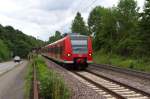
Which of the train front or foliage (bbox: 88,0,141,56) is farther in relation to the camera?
foliage (bbox: 88,0,141,56)

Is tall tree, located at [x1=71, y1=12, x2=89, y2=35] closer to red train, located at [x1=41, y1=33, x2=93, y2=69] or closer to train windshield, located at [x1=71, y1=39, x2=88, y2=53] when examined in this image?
red train, located at [x1=41, y1=33, x2=93, y2=69]

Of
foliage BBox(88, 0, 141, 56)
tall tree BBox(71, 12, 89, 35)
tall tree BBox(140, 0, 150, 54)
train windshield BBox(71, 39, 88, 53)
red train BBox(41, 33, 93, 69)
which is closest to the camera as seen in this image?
red train BBox(41, 33, 93, 69)

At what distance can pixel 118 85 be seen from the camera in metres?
18.3

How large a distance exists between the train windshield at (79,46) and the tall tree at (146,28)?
11.4 meters

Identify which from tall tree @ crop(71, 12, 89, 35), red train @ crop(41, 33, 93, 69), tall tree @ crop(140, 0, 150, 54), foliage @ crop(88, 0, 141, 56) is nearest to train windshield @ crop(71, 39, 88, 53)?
red train @ crop(41, 33, 93, 69)

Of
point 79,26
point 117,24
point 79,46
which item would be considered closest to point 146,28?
point 79,46

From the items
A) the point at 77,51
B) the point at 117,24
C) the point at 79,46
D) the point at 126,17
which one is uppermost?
the point at 126,17

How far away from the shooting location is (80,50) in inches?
1252

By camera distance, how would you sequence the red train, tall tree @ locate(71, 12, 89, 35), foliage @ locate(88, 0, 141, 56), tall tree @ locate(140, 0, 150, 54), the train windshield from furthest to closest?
1. tall tree @ locate(71, 12, 89, 35)
2. foliage @ locate(88, 0, 141, 56)
3. tall tree @ locate(140, 0, 150, 54)
4. the train windshield
5. the red train

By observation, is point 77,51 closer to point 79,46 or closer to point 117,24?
point 79,46

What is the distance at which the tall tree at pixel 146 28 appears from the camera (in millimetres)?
42034

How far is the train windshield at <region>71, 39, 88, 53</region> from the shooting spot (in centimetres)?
3177

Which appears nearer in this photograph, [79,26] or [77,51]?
[77,51]

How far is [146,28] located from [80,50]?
14.1 meters
